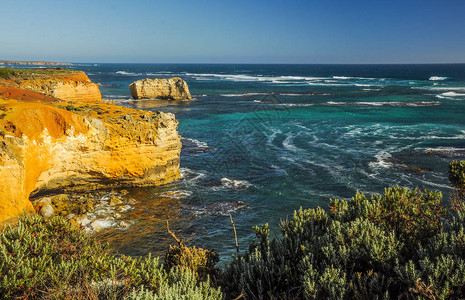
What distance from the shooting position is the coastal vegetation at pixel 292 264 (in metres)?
7.45

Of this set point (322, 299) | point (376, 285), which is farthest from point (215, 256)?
point (376, 285)

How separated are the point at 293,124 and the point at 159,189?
31.0 m

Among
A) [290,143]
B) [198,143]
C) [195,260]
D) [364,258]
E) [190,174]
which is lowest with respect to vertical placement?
[190,174]

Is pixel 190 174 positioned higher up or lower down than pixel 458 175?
lower down

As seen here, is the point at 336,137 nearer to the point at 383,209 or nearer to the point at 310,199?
the point at 310,199

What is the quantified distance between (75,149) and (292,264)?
16.7 meters

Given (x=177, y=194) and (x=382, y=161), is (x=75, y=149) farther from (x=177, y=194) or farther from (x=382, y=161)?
(x=382, y=161)

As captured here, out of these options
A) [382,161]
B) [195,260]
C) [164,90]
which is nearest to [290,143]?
[382,161]

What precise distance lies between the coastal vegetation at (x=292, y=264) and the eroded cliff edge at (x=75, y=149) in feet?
26.9

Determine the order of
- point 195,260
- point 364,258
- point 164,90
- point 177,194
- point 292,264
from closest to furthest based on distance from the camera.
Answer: point 364,258
point 292,264
point 195,260
point 177,194
point 164,90

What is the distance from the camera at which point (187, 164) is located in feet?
103

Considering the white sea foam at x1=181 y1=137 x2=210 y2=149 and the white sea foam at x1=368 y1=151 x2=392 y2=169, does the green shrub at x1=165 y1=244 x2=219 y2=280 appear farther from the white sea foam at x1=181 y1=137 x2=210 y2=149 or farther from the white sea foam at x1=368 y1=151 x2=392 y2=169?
the white sea foam at x1=181 y1=137 x2=210 y2=149

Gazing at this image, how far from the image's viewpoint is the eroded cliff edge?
17.2m

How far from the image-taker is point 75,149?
20891mm
